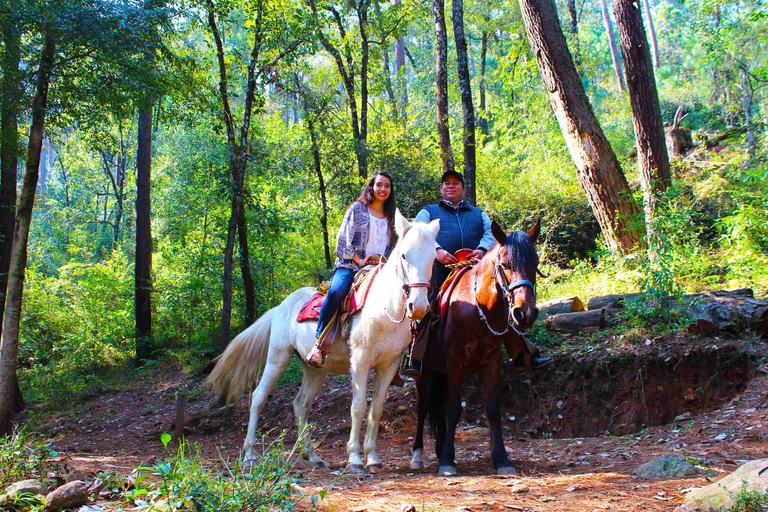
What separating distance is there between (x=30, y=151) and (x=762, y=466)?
31.4 ft

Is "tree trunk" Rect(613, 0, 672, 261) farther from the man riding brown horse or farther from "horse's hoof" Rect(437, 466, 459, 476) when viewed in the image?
"horse's hoof" Rect(437, 466, 459, 476)

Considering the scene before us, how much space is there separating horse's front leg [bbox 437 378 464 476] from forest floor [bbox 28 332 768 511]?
0.14 m

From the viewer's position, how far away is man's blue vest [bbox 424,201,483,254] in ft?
19.3

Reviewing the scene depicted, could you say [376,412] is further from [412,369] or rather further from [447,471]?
[447,471]

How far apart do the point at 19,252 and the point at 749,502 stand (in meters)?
9.26

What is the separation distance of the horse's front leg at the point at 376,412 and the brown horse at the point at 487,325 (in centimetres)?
44

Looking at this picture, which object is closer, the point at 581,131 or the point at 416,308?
the point at 416,308

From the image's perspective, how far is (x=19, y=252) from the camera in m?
7.87

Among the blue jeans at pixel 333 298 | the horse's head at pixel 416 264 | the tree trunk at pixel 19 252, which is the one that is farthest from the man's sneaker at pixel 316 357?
the tree trunk at pixel 19 252

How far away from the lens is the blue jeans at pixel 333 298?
16.8 feet

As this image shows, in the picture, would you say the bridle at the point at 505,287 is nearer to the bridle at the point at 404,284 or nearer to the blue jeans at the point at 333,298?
the bridle at the point at 404,284

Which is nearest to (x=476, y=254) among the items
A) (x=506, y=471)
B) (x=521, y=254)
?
(x=521, y=254)

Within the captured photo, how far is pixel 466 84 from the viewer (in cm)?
1051

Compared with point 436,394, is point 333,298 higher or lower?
higher
